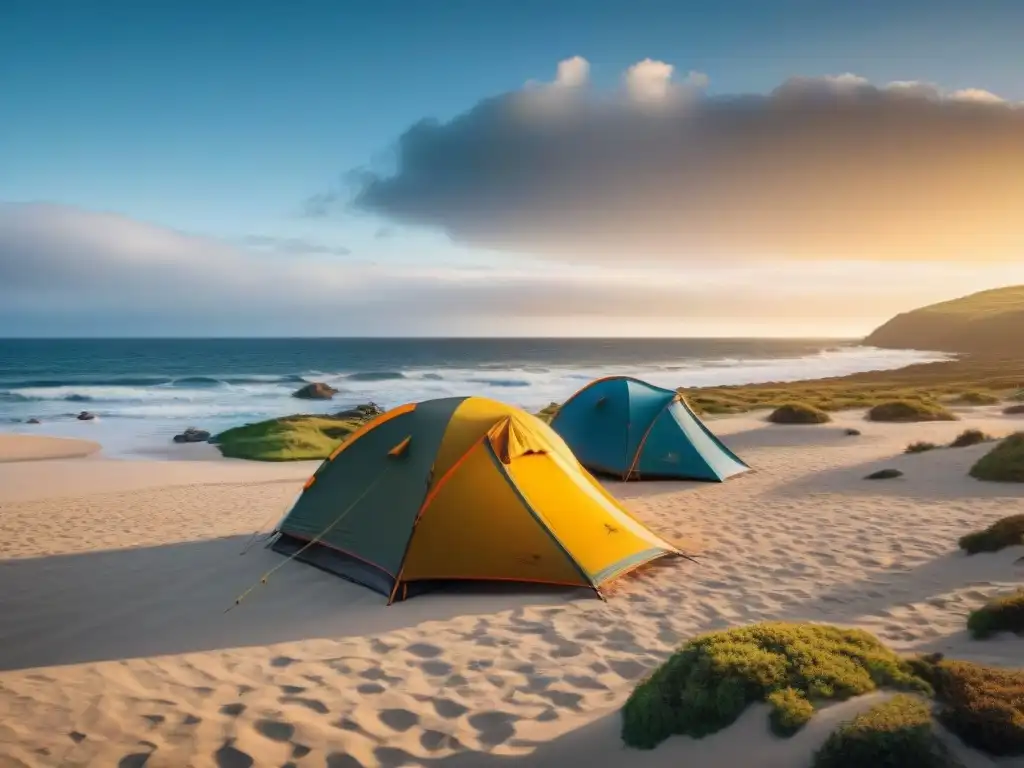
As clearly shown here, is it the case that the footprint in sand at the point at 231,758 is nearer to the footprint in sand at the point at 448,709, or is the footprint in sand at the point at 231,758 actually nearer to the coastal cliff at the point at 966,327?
the footprint in sand at the point at 448,709

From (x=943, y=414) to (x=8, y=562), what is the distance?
994 inches

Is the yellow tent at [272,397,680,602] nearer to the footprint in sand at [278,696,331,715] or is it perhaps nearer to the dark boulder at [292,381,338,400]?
the footprint in sand at [278,696,331,715]

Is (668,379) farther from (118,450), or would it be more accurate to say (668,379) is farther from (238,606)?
(238,606)

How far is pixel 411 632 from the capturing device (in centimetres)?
613

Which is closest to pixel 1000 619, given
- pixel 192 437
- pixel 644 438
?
pixel 644 438

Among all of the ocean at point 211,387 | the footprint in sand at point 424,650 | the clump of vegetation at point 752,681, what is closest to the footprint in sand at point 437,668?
the footprint in sand at point 424,650

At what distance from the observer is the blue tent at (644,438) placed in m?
13.4

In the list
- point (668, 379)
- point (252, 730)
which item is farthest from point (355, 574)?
point (668, 379)

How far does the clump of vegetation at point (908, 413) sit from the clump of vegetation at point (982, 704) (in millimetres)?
21680

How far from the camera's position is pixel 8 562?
8.52 metres

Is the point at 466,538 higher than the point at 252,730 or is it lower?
higher

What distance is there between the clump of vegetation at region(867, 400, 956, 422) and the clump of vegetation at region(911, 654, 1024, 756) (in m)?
21.7

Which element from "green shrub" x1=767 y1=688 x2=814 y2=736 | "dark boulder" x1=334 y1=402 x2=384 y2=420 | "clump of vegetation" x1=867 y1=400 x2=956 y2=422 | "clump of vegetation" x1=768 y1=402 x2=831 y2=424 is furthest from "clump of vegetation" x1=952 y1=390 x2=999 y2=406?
"green shrub" x1=767 y1=688 x2=814 y2=736

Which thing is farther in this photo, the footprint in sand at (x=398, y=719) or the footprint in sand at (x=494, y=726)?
the footprint in sand at (x=398, y=719)
